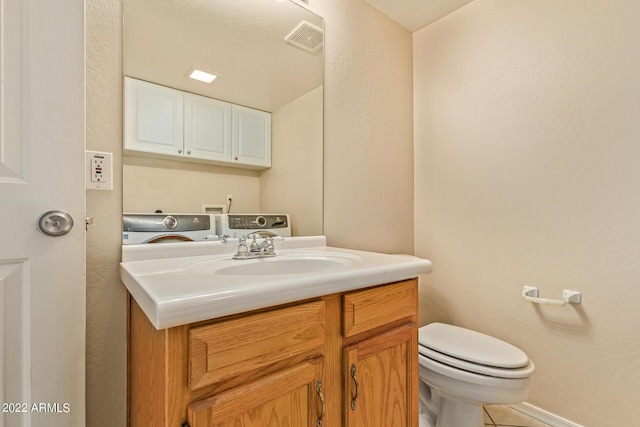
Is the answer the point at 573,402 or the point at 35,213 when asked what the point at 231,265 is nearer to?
the point at 35,213

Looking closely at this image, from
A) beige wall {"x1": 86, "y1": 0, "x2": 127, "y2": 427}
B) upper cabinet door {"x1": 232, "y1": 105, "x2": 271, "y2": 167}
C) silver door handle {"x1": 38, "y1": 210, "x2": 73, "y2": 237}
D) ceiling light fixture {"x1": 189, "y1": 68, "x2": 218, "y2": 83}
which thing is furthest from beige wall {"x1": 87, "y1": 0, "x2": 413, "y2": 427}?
upper cabinet door {"x1": 232, "y1": 105, "x2": 271, "y2": 167}

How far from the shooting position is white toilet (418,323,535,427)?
3.32 feet

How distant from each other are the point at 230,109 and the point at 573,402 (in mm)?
1911

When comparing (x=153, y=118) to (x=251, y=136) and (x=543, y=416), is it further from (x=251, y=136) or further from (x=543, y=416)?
(x=543, y=416)

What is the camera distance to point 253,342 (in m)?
0.59

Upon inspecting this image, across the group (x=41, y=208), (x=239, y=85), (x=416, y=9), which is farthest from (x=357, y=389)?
(x=416, y=9)

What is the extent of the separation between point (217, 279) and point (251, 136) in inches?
29.7

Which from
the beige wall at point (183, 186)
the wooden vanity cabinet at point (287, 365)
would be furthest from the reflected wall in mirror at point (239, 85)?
the wooden vanity cabinet at point (287, 365)

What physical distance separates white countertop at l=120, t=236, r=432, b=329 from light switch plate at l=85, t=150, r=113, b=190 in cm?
21

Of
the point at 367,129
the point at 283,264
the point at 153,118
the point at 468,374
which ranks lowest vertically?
the point at 468,374

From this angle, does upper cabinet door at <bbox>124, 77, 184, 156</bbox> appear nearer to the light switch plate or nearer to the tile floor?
Answer: the light switch plate

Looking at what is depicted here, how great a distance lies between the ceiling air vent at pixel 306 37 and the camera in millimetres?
1353

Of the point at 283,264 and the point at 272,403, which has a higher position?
the point at 283,264

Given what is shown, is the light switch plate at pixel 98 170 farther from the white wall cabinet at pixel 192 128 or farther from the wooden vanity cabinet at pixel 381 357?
the wooden vanity cabinet at pixel 381 357
